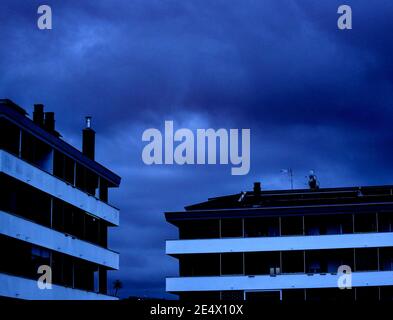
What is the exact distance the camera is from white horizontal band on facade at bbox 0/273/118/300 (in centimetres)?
4741

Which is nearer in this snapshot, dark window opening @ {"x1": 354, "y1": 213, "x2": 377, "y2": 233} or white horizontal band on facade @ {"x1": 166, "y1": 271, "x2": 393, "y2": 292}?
white horizontal band on facade @ {"x1": 166, "y1": 271, "x2": 393, "y2": 292}

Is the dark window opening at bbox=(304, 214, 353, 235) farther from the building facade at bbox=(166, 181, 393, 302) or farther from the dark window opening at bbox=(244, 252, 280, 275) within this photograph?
the dark window opening at bbox=(244, 252, 280, 275)

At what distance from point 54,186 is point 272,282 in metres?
23.2

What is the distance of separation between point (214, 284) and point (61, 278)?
17436 mm

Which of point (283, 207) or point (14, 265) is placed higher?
point (283, 207)

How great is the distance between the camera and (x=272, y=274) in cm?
7175

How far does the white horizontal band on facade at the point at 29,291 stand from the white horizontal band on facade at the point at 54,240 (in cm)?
236

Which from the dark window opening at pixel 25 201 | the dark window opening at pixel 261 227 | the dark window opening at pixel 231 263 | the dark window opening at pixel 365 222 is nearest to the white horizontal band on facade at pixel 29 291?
the dark window opening at pixel 25 201

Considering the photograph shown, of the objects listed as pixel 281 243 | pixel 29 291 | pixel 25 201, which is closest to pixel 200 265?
pixel 281 243

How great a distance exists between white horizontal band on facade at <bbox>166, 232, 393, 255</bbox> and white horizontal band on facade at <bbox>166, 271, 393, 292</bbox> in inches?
87.4

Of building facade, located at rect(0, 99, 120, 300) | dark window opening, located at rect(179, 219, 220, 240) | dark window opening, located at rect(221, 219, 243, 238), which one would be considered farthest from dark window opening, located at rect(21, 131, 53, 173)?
dark window opening, located at rect(221, 219, 243, 238)

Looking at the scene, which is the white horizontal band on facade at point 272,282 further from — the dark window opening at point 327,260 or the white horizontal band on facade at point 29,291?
the white horizontal band on facade at point 29,291
